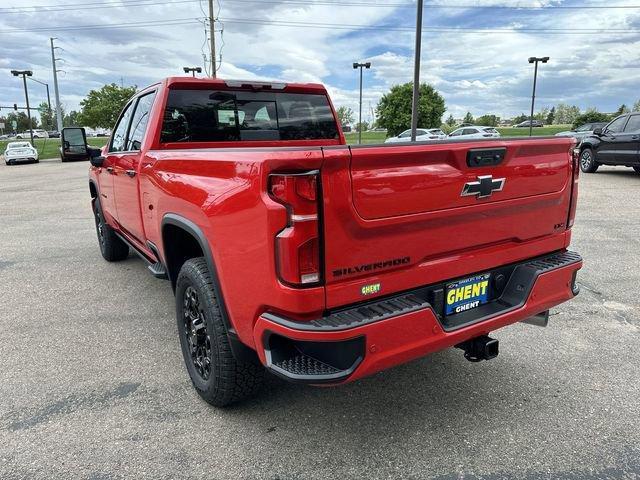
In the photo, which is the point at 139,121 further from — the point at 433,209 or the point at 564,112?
the point at 564,112

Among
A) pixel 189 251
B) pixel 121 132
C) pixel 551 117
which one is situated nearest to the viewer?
pixel 189 251

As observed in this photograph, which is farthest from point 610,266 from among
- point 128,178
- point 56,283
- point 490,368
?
point 56,283

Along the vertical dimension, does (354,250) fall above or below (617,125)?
below

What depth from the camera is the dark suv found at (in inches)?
510

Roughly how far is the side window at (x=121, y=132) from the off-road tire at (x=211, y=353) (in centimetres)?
241

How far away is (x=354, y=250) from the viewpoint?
213 centimetres

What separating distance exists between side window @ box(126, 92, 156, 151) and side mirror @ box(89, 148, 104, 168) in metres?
0.62

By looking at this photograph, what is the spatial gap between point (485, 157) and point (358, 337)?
1121mm

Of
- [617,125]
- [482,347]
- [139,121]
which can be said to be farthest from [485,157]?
[617,125]

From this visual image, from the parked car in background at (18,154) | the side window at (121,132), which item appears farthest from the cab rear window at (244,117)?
the parked car in background at (18,154)

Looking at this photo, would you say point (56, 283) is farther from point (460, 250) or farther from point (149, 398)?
point (460, 250)

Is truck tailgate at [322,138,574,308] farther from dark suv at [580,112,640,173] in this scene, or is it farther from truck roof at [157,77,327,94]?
dark suv at [580,112,640,173]

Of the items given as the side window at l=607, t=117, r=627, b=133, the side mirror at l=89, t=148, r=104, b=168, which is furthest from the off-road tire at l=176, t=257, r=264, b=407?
the side window at l=607, t=117, r=627, b=133

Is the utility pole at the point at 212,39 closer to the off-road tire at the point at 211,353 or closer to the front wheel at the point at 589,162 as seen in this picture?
the front wheel at the point at 589,162
